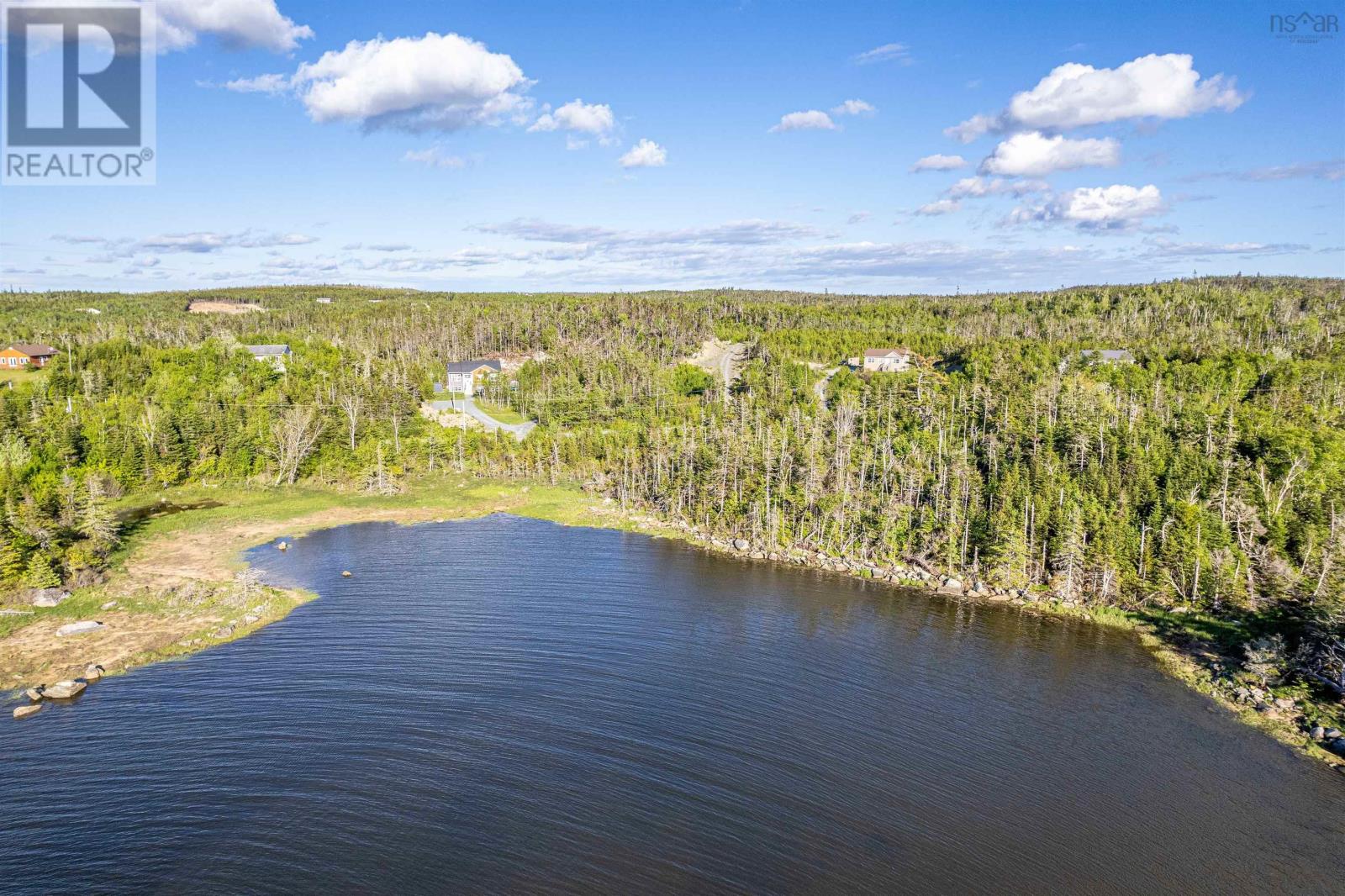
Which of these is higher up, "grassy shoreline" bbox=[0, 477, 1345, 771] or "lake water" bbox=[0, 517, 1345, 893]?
"grassy shoreline" bbox=[0, 477, 1345, 771]

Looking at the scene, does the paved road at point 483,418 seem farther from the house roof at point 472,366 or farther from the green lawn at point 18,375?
the green lawn at point 18,375

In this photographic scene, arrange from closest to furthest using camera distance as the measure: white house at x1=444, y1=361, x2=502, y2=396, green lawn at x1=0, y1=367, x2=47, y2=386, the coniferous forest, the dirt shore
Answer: the dirt shore < the coniferous forest < green lawn at x1=0, y1=367, x2=47, y2=386 < white house at x1=444, y1=361, x2=502, y2=396

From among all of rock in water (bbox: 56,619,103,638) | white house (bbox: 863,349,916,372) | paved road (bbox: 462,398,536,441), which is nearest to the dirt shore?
rock in water (bbox: 56,619,103,638)

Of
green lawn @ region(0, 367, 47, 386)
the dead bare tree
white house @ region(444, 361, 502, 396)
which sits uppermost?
white house @ region(444, 361, 502, 396)

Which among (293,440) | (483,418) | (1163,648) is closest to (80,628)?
(293,440)

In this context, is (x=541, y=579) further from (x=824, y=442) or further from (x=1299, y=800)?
(x=1299, y=800)

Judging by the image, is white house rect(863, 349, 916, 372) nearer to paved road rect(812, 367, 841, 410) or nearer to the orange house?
paved road rect(812, 367, 841, 410)

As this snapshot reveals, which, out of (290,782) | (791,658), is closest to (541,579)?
(791,658)
